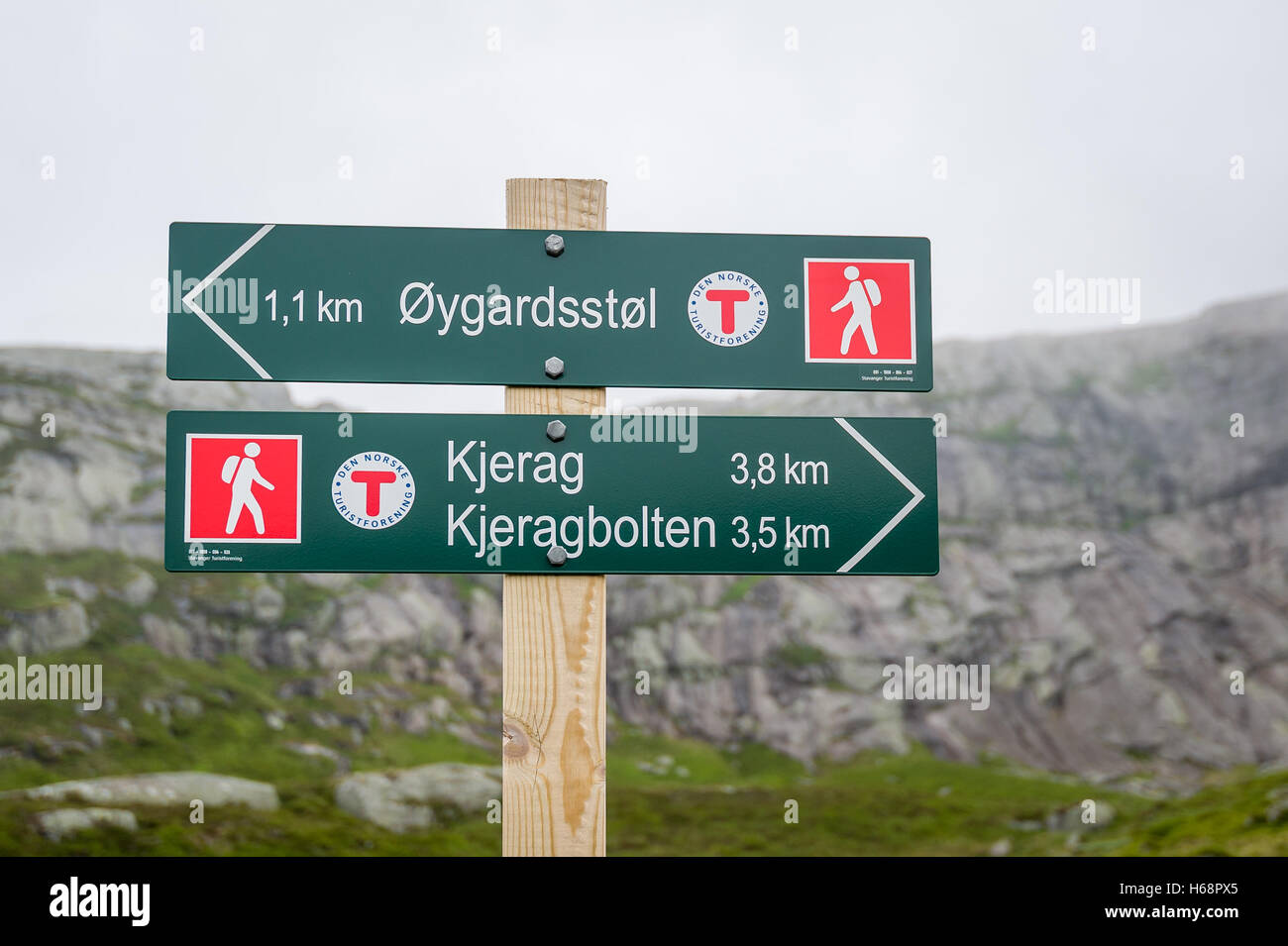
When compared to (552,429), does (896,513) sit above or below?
below

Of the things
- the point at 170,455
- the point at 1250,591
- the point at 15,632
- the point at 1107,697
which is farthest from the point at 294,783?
the point at 1250,591

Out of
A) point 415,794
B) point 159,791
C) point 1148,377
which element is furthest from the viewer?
point 1148,377

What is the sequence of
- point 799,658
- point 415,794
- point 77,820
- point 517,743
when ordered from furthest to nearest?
point 799,658 → point 415,794 → point 77,820 → point 517,743

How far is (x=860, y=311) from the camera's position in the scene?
6.47 metres

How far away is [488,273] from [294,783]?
54618 millimetres

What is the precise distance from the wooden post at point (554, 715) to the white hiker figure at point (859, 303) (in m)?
2.08

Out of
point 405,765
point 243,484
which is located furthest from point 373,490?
point 405,765

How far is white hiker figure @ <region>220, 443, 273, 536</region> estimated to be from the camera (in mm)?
6102

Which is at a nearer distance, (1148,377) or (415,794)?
(415,794)

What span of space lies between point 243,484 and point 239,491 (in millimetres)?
46

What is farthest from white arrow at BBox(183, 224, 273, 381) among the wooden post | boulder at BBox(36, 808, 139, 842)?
boulder at BBox(36, 808, 139, 842)

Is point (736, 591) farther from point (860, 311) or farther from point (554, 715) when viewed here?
point (554, 715)

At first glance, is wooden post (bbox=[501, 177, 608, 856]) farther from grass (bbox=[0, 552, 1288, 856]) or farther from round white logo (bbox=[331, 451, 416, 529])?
grass (bbox=[0, 552, 1288, 856])
